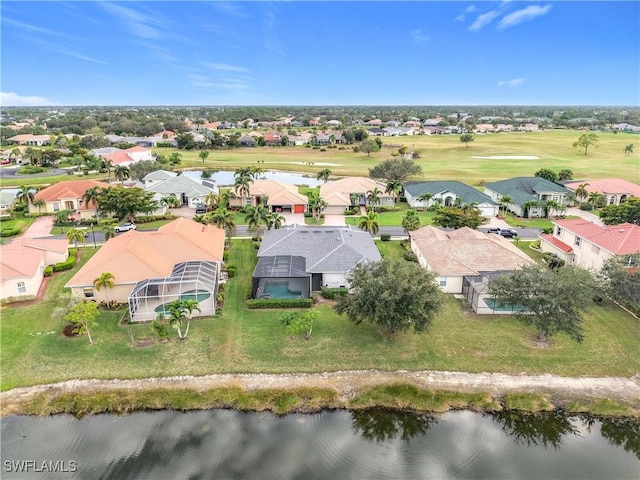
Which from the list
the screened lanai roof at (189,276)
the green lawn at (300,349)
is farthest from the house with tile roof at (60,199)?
the screened lanai roof at (189,276)

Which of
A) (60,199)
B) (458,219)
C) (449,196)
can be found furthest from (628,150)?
(60,199)

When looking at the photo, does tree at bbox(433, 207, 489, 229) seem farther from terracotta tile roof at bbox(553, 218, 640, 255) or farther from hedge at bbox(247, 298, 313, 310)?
hedge at bbox(247, 298, 313, 310)

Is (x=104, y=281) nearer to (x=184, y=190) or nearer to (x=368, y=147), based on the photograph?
(x=184, y=190)

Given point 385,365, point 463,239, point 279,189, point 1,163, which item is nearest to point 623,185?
point 463,239

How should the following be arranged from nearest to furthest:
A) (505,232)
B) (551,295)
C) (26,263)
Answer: (551,295) < (26,263) < (505,232)

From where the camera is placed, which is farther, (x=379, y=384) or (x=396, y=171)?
(x=396, y=171)

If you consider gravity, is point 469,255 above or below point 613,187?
above

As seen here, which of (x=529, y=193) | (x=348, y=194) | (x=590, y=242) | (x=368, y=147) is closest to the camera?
(x=590, y=242)
